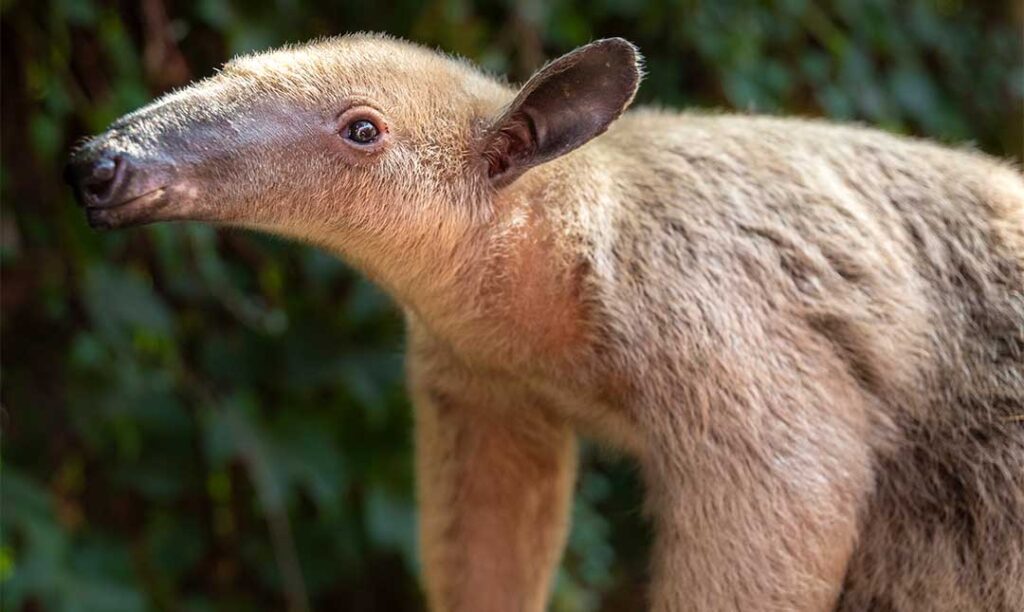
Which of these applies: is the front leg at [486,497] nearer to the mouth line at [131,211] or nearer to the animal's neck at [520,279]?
the animal's neck at [520,279]

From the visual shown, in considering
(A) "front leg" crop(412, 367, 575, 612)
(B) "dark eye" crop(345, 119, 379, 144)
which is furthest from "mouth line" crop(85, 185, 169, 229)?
(A) "front leg" crop(412, 367, 575, 612)

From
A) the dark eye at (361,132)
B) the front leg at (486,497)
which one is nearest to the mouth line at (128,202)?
the dark eye at (361,132)

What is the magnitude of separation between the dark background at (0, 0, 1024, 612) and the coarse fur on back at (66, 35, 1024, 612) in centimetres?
98

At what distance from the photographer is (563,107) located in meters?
2.44

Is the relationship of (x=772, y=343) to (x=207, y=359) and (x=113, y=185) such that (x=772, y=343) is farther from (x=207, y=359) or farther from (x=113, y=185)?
(x=207, y=359)

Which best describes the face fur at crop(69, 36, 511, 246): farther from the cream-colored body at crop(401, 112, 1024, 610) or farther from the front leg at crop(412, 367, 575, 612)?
the front leg at crop(412, 367, 575, 612)

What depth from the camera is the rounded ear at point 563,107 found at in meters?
2.36

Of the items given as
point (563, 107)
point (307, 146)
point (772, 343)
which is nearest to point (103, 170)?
point (307, 146)

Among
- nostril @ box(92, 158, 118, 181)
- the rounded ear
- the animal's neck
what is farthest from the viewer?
the animal's neck

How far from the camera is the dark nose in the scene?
2.08 metres

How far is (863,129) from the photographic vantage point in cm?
306

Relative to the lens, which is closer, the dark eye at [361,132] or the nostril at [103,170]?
the nostril at [103,170]

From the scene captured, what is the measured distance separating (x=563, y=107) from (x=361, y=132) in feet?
1.13

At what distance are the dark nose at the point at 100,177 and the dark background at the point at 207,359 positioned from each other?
175 centimetres
